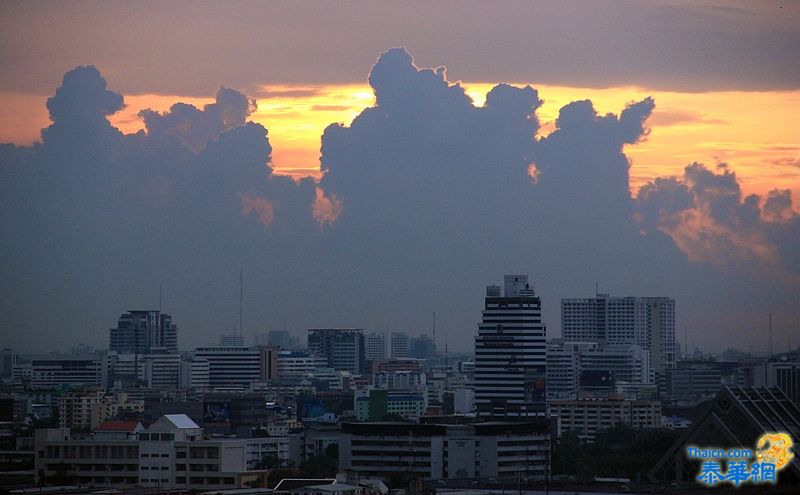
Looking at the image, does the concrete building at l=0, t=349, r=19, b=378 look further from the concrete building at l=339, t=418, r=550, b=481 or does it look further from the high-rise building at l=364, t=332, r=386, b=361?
the concrete building at l=339, t=418, r=550, b=481

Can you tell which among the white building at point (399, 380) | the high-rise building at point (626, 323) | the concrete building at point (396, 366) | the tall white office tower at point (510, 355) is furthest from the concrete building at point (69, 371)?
the tall white office tower at point (510, 355)

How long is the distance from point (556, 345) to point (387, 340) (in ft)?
180

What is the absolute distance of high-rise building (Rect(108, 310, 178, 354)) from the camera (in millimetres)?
134250

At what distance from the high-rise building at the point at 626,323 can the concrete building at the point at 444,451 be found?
71.3m

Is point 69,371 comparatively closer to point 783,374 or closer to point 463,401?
point 463,401

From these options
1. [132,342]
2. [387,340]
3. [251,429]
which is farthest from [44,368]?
[251,429]

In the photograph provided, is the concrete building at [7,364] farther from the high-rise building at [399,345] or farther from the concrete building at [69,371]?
the high-rise building at [399,345]

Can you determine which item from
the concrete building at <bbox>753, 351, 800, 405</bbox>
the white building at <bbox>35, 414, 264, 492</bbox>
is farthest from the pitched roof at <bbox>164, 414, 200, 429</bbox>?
the concrete building at <bbox>753, 351, 800, 405</bbox>

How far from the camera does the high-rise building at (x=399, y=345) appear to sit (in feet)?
568

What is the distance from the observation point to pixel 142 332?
135125mm

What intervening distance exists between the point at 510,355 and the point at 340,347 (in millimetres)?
64941

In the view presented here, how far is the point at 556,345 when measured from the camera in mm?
115938

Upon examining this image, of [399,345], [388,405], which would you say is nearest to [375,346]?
[399,345]

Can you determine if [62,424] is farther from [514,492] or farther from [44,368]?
[44,368]
